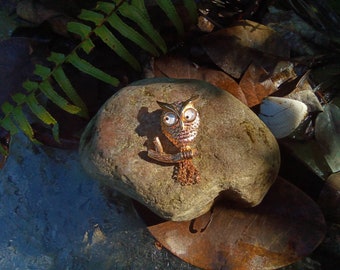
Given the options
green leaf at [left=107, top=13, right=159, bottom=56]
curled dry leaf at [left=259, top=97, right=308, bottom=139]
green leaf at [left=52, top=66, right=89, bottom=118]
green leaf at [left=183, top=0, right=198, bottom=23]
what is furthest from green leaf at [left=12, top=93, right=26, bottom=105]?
curled dry leaf at [left=259, top=97, right=308, bottom=139]

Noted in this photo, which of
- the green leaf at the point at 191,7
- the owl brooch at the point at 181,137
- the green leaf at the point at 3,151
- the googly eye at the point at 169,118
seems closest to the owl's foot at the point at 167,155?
the owl brooch at the point at 181,137

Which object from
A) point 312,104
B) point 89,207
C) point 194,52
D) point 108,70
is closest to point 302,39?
point 312,104

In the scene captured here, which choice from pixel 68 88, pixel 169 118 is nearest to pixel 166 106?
pixel 169 118

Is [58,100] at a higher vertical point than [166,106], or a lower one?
lower

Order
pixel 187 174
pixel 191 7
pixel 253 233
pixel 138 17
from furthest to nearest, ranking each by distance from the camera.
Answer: pixel 191 7 < pixel 138 17 < pixel 253 233 < pixel 187 174

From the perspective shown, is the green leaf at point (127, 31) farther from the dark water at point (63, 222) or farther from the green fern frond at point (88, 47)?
the dark water at point (63, 222)

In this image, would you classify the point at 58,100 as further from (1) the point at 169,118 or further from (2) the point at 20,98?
(1) the point at 169,118
